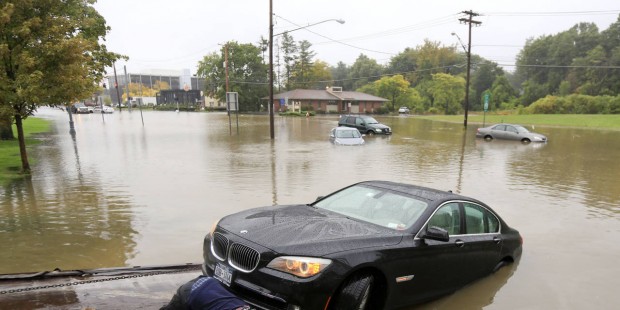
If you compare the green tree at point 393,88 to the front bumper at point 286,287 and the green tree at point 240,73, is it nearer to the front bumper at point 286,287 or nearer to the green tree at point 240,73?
Answer: the green tree at point 240,73

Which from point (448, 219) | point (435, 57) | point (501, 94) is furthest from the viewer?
point (435, 57)

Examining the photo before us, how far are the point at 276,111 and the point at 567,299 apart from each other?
2929 inches

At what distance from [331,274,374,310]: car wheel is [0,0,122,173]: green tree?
11.1 m

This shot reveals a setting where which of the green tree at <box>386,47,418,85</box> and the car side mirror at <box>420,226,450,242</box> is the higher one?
the green tree at <box>386,47,418,85</box>

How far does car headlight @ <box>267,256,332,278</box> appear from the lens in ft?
11.7

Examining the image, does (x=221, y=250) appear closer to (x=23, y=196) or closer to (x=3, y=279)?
(x=3, y=279)

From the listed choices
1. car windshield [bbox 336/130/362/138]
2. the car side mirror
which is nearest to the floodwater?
the car side mirror

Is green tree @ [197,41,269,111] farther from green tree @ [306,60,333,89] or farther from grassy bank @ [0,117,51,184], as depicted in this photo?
grassy bank @ [0,117,51,184]

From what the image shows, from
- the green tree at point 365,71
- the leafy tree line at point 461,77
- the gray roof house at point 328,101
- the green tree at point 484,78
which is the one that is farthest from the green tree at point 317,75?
the green tree at point 484,78

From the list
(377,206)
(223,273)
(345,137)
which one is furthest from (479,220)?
(345,137)

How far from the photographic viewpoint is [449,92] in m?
82.9

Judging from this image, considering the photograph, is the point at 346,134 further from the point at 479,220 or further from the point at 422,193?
the point at 422,193

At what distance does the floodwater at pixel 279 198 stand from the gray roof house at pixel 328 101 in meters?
56.2

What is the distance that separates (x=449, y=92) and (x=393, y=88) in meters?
11.5
